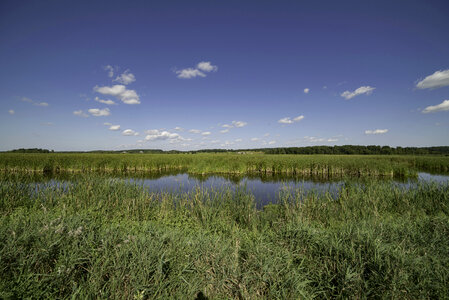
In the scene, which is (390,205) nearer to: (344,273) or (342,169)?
(344,273)

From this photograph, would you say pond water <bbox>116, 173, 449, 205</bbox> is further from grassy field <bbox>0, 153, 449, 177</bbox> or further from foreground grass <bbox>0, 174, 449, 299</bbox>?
grassy field <bbox>0, 153, 449, 177</bbox>

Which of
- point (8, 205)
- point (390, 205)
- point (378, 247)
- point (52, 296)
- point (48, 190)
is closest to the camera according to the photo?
point (52, 296)

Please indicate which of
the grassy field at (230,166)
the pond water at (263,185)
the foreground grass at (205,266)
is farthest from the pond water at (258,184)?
the grassy field at (230,166)

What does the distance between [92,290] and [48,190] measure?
6.84m

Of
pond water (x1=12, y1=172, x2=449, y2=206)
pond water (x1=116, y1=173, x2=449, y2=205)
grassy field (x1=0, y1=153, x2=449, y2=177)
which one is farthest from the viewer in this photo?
grassy field (x1=0, y1=153, x2=449, y2=177)

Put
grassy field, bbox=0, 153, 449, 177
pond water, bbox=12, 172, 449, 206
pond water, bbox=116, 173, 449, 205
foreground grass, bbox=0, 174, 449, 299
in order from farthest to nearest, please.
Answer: grassy field, bbox=0, 153, 449, 177, pond water, bbox=116, 173, 449, 205, pond water, bbox=12, 172, 449, 206, foreground grass, bbox=0, 174, 449, 299

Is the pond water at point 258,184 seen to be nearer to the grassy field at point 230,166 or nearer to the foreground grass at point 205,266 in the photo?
the foreground grass at point 205,266

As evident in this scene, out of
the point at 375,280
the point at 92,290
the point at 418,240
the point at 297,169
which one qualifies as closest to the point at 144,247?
the point at 92,290

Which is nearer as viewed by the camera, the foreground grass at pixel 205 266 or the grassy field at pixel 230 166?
the foreground grass at pixel 205 266

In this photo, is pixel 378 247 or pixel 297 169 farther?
pixel 297 169

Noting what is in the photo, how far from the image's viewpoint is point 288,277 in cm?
311

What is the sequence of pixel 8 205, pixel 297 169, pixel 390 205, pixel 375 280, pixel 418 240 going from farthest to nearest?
pixel 297 169 < pixel 390 205 < pixel 8 205 < pixel 418 240 < pixel 375 280

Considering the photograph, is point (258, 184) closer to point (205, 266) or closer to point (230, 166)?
point (230, 166)

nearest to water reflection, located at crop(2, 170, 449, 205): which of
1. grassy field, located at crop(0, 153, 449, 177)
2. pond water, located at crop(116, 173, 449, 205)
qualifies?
pond water, located at crop(116, 173, 449, 205)
